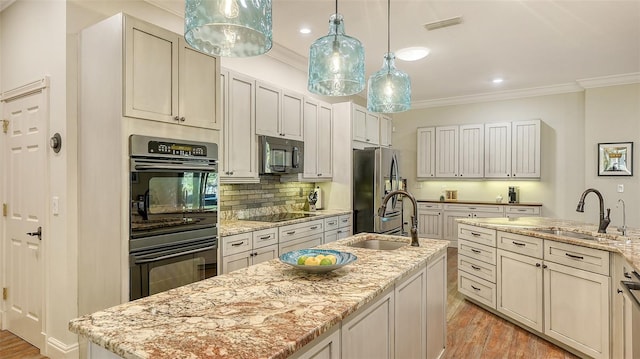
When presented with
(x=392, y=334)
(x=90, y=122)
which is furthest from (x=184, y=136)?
(x=392, y=334)

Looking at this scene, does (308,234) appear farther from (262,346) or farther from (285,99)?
(262,346)

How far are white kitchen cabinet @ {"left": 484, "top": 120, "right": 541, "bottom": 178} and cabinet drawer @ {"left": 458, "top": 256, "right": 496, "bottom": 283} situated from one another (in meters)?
3.22

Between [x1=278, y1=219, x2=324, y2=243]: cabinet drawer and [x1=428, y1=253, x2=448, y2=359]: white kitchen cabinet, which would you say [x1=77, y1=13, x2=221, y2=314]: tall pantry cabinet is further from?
[x1=428, y1=253, x2=448, y2=359]: white kitchen cabinet

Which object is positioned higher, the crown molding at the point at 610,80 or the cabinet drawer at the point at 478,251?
the crown molding at the point at 610,80

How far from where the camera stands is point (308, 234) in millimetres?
4160

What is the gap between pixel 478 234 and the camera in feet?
12.3

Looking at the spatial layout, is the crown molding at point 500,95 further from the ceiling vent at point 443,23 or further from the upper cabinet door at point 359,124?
the ceiling vent at point 443,23

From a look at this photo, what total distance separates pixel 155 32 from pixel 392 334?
2459 mm

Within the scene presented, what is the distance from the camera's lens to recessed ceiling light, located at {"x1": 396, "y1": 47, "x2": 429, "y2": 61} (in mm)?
4383

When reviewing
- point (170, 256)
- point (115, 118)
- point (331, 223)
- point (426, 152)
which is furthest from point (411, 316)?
point (426, 152)

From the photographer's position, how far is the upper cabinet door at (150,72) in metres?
2.39

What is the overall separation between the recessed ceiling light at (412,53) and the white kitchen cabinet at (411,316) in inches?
119

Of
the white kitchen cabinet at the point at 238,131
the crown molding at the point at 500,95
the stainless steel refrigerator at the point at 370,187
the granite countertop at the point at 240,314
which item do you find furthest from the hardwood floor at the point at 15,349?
the crown molding at the point at 500,95

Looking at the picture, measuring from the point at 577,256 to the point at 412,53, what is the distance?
2833mm
